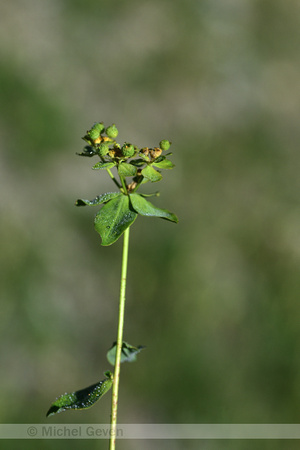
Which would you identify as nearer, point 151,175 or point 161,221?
point 151,175

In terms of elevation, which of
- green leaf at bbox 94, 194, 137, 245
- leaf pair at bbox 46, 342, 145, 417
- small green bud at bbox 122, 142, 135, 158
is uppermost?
small green bud at bbox 122, 142, 135, 158

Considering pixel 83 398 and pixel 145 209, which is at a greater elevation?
pixel 145 209

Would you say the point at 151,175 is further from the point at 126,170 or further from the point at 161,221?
the point at 161,221

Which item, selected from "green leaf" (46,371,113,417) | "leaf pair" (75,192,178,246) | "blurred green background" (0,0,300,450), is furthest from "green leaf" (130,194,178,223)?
"blurred green background" (0,0,300,450)

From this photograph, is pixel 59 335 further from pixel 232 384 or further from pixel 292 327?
pixel 292 327

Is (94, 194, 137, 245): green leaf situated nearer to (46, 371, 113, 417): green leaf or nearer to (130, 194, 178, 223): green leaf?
(130, 194, 178, 223): green leaf

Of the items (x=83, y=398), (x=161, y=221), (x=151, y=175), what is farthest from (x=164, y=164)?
(x=161, y=221)

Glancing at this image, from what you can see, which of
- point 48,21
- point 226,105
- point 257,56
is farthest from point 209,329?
point 48,21
